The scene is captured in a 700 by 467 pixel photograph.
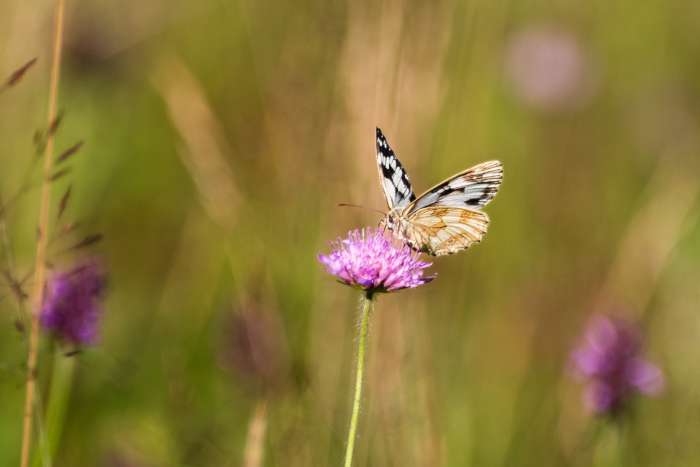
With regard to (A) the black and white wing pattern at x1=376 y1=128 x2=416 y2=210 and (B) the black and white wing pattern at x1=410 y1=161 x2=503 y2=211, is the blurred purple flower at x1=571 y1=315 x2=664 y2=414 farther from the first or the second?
(A) the black and white wing pattern at x1=376 y1=128 x2=416 y2=210

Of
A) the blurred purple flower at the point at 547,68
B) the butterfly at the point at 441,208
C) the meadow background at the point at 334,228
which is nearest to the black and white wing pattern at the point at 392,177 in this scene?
the butterfly at the point at 441,208

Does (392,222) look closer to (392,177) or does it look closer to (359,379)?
(392,177)

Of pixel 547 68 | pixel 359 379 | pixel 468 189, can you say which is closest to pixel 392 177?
pixel 468 189

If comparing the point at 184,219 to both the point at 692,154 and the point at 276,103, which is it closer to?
the point at 276,103

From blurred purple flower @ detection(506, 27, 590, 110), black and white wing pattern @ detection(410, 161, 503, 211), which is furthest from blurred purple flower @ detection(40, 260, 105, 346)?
blurred purple flower @ detection(506, 27, 590, 110)

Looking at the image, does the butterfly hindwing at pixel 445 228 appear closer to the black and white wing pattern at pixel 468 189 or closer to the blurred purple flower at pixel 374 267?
Answer: the black and white wing pattern at pixel 468 189

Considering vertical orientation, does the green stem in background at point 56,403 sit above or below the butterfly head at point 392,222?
below

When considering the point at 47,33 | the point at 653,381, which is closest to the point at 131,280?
the point at 47,33
